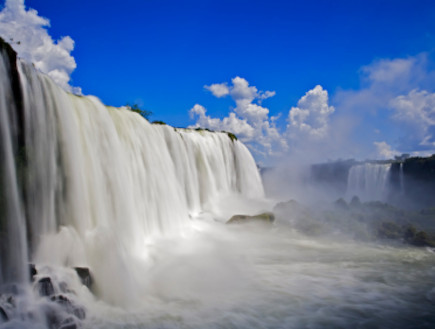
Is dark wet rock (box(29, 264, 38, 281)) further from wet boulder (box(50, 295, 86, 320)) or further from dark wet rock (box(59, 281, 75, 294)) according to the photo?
wet boulder (box(50, 295, 86, 320))

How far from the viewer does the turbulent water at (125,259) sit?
525 cm

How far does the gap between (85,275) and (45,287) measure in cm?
82

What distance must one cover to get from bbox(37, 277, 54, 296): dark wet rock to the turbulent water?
0.08 meters

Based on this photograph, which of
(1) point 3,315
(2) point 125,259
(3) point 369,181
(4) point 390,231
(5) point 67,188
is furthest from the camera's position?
(3) point 369,181

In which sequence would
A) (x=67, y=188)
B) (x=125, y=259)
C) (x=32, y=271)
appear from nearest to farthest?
(x=32, y=271)
(x=67, y=188)
(x=125, y=259)

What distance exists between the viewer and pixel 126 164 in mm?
9812

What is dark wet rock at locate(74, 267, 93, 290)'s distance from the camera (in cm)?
568

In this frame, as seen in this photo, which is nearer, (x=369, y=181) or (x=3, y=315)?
(x=3, y=315)

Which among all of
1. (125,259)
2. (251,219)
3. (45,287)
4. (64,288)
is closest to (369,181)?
(251,219)

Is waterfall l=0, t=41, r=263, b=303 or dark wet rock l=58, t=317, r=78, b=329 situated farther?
waterfall l=0, t=41, r=263, b=303

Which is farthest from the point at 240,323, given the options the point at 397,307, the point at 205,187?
the point at 205,187

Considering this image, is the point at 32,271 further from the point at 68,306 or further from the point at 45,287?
the point at 68,306

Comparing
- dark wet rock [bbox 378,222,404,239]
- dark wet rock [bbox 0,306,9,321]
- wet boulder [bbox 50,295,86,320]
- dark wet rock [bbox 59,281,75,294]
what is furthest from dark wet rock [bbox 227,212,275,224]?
dark wet rock [bbox 0,306,9,321]

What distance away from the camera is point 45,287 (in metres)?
4.99
